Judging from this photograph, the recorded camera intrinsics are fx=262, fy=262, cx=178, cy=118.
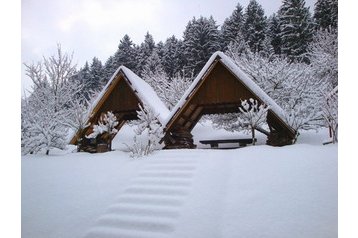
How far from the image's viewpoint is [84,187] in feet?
21.5

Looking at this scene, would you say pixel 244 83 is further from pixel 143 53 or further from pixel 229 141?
pixel 143 53

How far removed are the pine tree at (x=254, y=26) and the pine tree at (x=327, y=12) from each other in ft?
7.77

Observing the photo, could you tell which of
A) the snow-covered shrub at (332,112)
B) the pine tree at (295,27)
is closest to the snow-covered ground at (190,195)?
the snow-covered shrub at (332,112)

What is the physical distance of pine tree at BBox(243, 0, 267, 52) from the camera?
10.6 m

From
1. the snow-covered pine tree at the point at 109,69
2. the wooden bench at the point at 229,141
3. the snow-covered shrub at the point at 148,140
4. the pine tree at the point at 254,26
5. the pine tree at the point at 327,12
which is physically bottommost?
the wooden bench at the point at 229,141

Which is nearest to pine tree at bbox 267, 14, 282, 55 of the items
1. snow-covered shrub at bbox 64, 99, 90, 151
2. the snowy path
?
the snowy path

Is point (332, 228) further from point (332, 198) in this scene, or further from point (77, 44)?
point (77, 44)

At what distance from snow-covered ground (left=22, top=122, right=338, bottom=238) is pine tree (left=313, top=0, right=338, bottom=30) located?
362cm

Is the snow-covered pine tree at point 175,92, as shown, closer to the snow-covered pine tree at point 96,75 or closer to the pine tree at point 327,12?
the snow-covered pine tree at point 96,75

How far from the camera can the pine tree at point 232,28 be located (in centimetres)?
1216


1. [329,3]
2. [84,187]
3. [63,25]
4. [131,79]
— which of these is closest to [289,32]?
[329,3]

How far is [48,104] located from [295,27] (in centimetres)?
1064

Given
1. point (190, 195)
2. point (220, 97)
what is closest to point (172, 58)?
point (220, 97)

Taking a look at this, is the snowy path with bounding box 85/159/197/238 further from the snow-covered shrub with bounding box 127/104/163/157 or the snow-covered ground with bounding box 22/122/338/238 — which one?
the snow-covered shrub with bounding box 127/104/163/157
